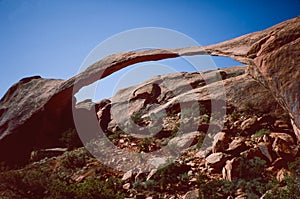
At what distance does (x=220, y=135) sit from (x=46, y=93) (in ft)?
26.5

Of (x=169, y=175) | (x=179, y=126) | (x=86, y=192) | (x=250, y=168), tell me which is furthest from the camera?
(x=179, y=126)

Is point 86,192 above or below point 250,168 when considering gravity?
above

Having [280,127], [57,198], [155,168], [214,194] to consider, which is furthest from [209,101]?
[57,198]

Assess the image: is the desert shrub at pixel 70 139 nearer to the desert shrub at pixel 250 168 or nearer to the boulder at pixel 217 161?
the boulder at pixel 217 161

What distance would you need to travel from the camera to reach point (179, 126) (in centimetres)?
958

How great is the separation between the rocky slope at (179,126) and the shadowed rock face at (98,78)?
0.03 metres

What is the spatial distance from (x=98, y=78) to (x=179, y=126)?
4013 millimetres

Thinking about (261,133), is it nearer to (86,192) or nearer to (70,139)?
(86,192)

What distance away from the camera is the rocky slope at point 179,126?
5.21 m

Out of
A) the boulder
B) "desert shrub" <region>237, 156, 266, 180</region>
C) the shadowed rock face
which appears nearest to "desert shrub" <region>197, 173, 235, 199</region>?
"desert shrub" <region>237, 156, 266, 180</region>

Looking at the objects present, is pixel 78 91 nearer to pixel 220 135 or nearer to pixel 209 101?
pixel 209 101

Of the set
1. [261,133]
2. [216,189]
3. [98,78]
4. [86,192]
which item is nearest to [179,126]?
[261,133]

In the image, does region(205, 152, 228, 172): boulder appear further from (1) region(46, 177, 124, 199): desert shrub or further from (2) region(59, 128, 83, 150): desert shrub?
(2) region(59, 128, 83, 150): desert shrub

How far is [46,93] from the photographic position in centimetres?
1102
